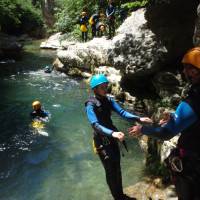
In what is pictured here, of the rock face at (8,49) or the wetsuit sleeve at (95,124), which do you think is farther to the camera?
the rock face at (8,49)

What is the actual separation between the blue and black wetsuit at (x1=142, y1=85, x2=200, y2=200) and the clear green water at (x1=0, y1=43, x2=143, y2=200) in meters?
3.23

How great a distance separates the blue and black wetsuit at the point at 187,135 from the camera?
3.35 metres

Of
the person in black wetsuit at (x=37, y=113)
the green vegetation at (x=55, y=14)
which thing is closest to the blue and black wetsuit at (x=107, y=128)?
the green vegetation at (x=55, y=14)

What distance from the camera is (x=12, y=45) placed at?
2450cm

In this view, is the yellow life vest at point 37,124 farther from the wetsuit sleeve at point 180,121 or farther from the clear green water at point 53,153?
the wetsuit sleeve at point 180,121

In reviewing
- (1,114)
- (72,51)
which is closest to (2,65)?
(72,51)

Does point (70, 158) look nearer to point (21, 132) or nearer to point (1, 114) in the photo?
point (21, 132)

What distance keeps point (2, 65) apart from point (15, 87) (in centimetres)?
636

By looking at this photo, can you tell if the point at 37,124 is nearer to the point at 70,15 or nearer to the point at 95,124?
the point at 95,124

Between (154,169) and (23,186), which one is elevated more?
(154,169)

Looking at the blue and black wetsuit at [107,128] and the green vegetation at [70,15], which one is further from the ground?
the blue and black wetsuit at [107,128]

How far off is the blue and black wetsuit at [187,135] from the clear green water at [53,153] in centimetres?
323

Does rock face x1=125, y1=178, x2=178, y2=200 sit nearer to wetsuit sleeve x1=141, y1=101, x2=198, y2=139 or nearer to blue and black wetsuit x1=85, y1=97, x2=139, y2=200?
blue and black wetsuit x1=85, y1=97, x2=139, y2=200

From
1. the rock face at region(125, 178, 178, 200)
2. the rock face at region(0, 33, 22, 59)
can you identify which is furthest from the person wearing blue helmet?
the rock face at region(0, 33, 22, 59)
